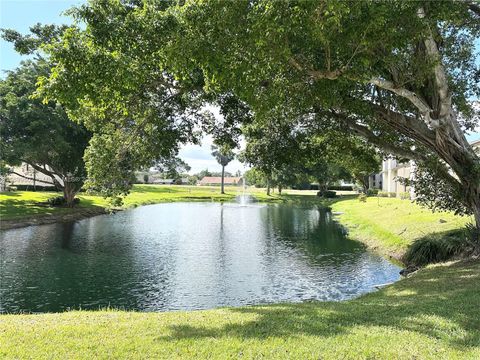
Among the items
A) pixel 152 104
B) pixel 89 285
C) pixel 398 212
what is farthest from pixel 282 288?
pixel 398 212

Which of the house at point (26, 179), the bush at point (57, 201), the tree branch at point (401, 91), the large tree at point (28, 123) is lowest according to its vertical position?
the bush at point (57, 201)

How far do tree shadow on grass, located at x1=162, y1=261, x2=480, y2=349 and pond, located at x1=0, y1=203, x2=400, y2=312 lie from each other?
544 cm

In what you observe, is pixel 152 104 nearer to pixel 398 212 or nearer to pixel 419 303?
pixel 419 303

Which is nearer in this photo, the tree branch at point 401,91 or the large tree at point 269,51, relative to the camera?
the large tree at point 269,51

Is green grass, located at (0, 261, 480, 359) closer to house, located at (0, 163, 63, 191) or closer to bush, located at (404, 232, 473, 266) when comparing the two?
bush, located at (404, 232, 473, 266)

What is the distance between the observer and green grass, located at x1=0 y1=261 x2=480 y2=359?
6.07m

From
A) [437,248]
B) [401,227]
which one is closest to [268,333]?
Answer: [437,248]

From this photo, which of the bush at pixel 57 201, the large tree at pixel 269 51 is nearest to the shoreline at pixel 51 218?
the bush at pixel 57 201

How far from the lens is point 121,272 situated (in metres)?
18.4

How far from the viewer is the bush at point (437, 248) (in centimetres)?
1686

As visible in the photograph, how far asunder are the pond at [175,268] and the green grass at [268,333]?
5630mm

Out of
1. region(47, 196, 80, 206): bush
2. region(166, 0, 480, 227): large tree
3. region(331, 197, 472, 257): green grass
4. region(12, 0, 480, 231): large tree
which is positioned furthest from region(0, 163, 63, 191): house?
region(166, 0, 480, 227): large tree

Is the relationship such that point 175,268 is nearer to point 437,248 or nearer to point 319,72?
point 437,248

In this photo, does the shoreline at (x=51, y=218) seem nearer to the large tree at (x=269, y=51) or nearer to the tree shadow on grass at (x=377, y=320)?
the large tree at (x=269, y=51)
